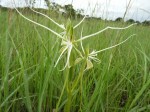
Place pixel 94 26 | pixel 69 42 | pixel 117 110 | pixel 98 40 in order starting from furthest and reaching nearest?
1. pixel 94 26
2. pixel 98 40
3. pixel 117 110
4. pixel 69 42

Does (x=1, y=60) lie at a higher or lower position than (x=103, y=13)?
lower

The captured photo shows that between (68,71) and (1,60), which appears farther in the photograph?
(1,60)

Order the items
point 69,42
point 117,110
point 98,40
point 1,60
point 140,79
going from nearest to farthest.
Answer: point 69,42 < point 117,110 < point 1,60 < point 140,79 < point 98,40

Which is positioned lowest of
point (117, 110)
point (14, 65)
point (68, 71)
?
point (117, 110)

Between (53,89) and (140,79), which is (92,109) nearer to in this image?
(53,89)

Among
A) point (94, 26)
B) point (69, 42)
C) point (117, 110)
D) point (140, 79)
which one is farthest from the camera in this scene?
point (94, 26)

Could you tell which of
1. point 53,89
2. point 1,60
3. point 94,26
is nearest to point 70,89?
point 53,89

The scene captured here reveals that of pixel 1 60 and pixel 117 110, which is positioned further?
pixel 1 60

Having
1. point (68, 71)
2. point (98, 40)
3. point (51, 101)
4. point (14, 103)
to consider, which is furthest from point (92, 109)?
point (98, 40)

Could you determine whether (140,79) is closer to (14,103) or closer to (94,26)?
(14,103)
